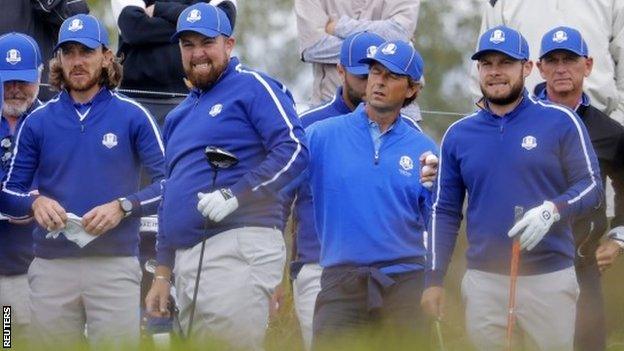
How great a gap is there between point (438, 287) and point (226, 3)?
3513 mm

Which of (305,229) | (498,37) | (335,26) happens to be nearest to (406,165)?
(498,37)

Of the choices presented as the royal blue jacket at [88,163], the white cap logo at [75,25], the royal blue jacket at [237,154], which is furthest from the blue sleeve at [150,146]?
the white cap logo at [75,25]

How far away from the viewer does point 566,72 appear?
12180 millimetres

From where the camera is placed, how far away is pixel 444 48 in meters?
31.7

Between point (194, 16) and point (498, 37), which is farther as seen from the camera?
point (194, 16)

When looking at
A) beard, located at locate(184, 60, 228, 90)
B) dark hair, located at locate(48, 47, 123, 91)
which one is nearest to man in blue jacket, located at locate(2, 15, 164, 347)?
dark hair, located at locate(48, 47, 123, 91)

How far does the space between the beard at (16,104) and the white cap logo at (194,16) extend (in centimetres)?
181

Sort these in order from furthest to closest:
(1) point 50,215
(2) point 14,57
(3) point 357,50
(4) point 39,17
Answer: (4) point 39,17 → (2) point 14,57 → (3) point 357,50 → (1) point 50,215

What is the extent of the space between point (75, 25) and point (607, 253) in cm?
363

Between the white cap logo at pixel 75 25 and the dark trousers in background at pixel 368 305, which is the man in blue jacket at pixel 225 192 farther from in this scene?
the white cap logo at pixel 75 25

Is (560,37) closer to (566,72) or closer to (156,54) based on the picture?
(566,72)

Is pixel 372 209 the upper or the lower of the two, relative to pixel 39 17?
lower

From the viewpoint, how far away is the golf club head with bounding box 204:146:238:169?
1101 centimetres

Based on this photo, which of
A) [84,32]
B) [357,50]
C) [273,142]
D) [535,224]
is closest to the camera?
[535,224]
